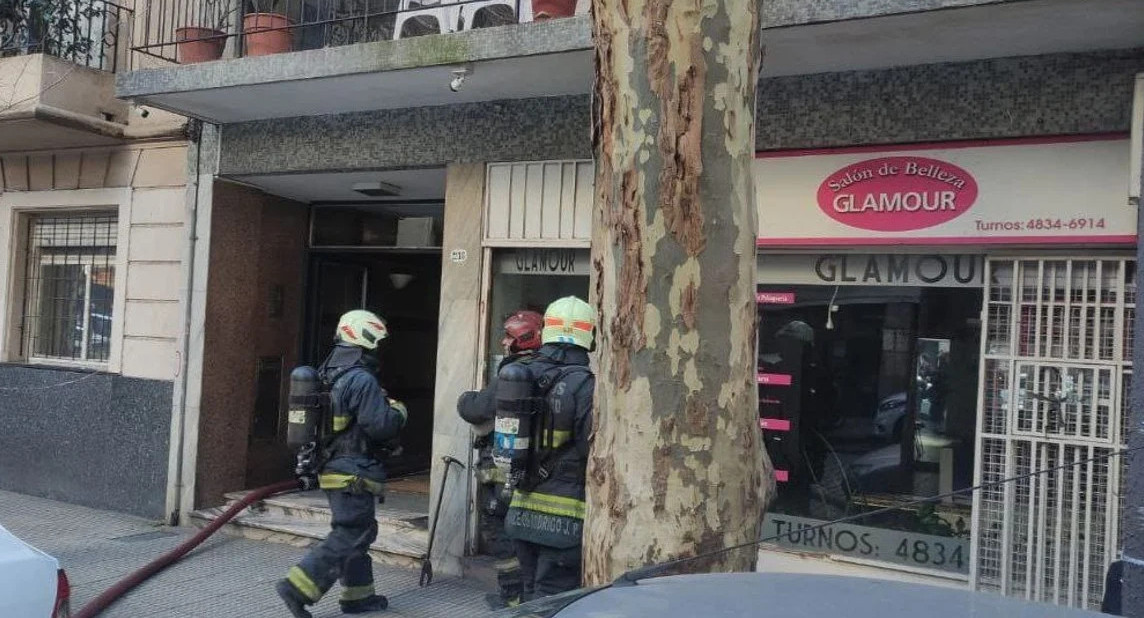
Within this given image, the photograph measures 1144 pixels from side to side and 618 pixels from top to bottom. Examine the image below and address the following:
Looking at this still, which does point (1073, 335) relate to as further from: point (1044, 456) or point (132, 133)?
point (132, 133)

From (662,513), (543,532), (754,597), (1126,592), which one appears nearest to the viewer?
(754,597)

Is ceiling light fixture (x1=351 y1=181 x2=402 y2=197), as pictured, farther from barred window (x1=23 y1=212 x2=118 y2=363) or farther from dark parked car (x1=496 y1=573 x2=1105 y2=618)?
dark parked car (x1=496 y1=573 x2=1105 y2=618)

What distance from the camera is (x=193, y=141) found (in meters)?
8.19

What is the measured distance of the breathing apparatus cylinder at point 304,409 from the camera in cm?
565

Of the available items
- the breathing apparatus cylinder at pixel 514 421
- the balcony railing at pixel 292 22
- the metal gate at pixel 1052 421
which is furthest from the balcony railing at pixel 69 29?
the metal gate at pixel 1052 421

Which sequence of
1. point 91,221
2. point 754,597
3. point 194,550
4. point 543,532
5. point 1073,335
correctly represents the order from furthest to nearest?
point 91,221, point 194,550, point 1073,335, point 543,532, point 754,597

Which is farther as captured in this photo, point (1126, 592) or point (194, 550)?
point (194, 550)

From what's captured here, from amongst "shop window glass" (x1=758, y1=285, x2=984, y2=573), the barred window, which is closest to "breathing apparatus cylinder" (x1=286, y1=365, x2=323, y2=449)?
"shop window glass" (x1=758, y1=285, x2=984, y2=573)

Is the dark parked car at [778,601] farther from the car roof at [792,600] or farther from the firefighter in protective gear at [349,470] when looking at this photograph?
the firefighter in protective gear at [349,470]

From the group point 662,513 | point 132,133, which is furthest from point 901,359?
point 132,133

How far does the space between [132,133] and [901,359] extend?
670cm

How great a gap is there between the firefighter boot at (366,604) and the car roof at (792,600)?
13.2 feet

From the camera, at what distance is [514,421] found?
15.6ft

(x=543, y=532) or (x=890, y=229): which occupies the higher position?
(x=890, y=229)
